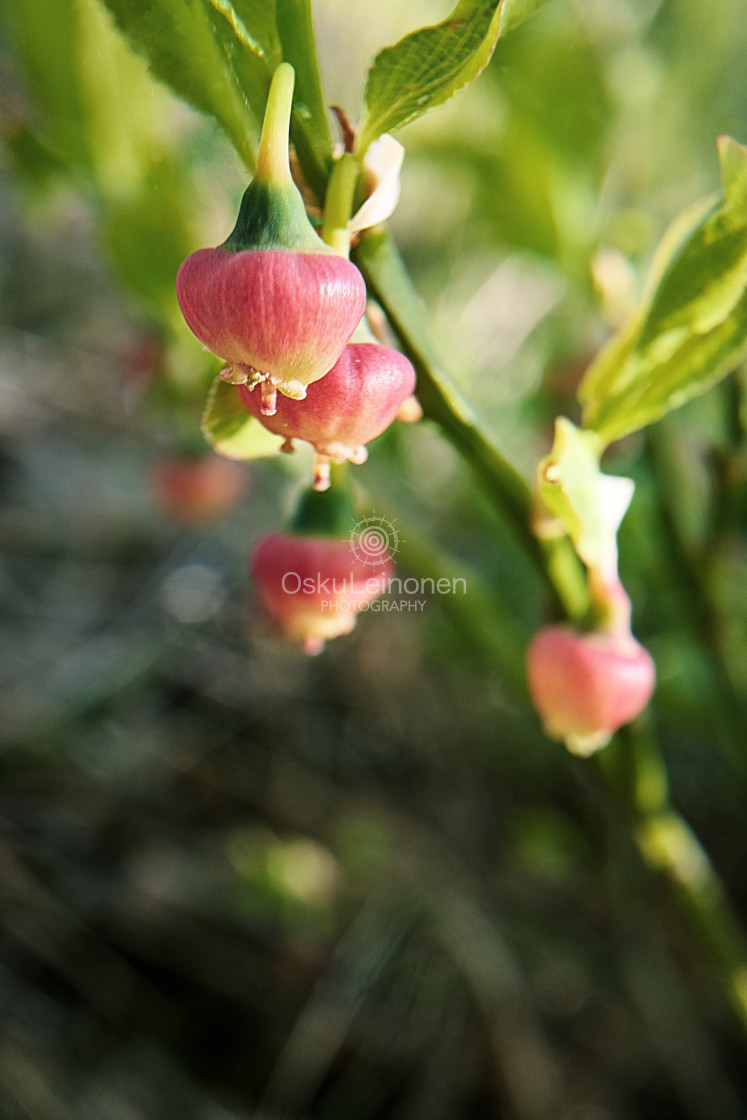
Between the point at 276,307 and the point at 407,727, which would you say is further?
the point at 407,727

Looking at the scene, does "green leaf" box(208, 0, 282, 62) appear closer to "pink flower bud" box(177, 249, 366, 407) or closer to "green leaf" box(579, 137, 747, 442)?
"pink flower bud" box(177, 249, 366, 407)

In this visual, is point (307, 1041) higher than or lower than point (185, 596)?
lower

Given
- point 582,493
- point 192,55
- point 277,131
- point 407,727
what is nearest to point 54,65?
point 192,55

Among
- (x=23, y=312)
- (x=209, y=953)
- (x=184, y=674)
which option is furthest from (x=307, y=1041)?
(x=23, y=312)

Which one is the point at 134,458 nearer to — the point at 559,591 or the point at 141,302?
the point at 141,302

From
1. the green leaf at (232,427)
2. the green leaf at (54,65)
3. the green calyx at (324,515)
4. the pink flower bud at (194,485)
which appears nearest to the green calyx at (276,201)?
the green leaf at (232,427)

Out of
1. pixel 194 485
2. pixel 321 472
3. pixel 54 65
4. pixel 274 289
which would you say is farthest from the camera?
pixel 194 485

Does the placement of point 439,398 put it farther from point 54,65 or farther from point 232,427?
point 54,65
